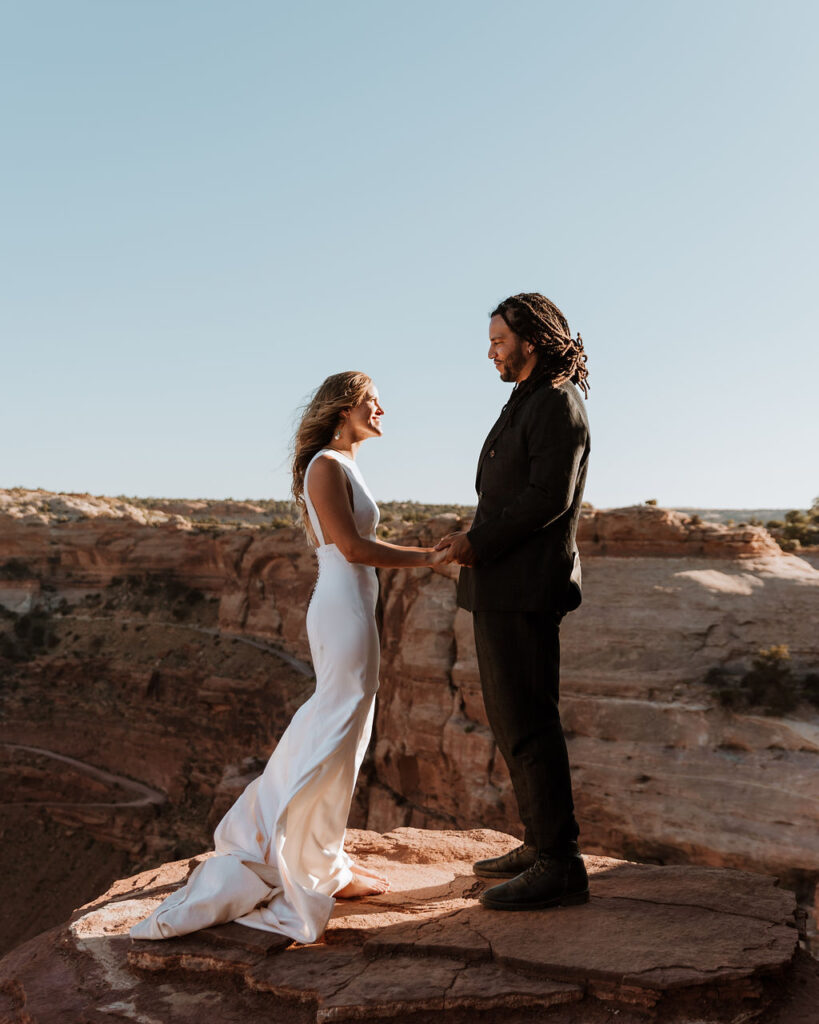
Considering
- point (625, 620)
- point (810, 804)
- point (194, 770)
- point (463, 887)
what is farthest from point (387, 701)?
point (463, 887)

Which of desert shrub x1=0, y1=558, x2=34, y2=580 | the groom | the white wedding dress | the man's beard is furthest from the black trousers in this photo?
desert shrub x1=0, y1=558, x2=34, y2=580

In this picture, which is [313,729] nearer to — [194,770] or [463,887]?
[463,887]

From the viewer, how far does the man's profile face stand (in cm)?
378

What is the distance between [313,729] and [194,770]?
2412 cm

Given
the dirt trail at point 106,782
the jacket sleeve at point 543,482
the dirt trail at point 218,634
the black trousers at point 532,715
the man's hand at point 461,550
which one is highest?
the jacket sleeve at point 543,482

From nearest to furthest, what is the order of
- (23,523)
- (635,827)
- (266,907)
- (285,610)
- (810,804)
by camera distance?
(266,907) < (810,804) < (635,827) < (285,610) < (23,523)

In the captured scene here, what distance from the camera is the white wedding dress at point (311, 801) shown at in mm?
3617

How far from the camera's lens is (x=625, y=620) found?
16.9 meters

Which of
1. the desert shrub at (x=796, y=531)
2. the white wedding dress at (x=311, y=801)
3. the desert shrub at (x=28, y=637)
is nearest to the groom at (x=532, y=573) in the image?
the white wedding dress at (x=311, y=801)

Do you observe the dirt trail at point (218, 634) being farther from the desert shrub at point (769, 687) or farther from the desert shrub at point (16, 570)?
the desert shrub at point (769, 687)

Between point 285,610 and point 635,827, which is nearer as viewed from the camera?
point 635,827

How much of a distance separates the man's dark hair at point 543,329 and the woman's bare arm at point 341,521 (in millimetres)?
1000

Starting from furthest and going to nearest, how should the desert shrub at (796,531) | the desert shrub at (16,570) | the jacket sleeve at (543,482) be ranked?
1. the desert shrub at (16,570)
2. the desert shrub at (796,531)
3. the jacket sleeve at (543,482)

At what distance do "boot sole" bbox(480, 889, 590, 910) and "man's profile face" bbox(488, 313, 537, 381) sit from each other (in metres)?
2.28
